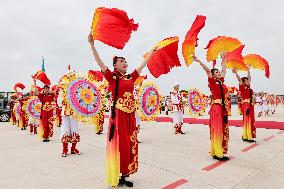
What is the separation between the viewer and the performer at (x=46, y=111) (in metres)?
8.61

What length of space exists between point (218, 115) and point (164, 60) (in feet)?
5.56

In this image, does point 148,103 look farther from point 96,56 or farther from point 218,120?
point 96,56

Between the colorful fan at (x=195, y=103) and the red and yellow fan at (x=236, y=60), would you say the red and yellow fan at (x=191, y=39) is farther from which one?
the colorful fan at (x=195, y=103)

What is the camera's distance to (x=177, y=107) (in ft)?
32.3

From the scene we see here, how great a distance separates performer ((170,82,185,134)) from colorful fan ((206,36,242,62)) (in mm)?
4453

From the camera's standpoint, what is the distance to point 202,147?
6.76 m

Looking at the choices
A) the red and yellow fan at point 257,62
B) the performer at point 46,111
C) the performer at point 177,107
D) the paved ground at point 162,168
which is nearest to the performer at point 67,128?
the paved ground at point 162,168

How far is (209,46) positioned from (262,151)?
271cm

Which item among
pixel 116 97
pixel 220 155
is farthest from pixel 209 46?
pixel 116 97

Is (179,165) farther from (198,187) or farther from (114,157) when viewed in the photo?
(114,157)

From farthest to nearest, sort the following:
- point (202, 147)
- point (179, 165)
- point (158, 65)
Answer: point (202, 147) → point (179, 165) → point (158, 65)

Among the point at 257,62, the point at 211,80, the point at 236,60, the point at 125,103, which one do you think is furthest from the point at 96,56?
the point at 257,62

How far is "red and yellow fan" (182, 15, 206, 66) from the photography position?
4809mm

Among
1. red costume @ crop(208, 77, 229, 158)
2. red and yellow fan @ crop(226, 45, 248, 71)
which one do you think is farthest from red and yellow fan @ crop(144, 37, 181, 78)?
red and yellow fan @ crop(226, 45, 248, 71)
